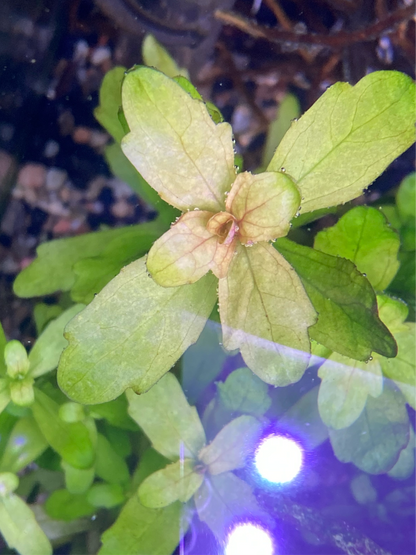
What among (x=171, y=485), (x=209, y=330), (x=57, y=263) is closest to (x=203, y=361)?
(x=209, y=330)

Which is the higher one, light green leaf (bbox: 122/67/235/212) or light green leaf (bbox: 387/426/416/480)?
light green leaf (bbox: 122/67/235/212)

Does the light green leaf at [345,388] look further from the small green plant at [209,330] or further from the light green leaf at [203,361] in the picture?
the light green leaf at [203,361]

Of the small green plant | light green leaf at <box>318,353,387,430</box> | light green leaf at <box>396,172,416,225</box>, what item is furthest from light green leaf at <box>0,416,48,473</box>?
light green leaf at <box>396,172,416,225</box>

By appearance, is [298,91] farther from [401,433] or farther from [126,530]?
[126,530]

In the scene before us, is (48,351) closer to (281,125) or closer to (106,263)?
(106,263)

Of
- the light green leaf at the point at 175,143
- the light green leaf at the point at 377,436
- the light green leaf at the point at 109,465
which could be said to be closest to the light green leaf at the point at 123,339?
the light green leaf at the point at 175,143

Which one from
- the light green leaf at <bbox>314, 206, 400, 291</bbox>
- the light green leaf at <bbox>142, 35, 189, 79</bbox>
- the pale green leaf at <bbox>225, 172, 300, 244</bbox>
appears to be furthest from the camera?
the light green leaf at <bbox>142, 35, 189, 79</bbox>

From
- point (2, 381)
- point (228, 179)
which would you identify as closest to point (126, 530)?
point (2, 381)

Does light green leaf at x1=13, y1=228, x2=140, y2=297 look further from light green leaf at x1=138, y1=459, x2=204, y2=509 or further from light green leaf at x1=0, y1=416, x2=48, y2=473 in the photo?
light green leaf at x1=138, y1=459, x2=204, y2=509
